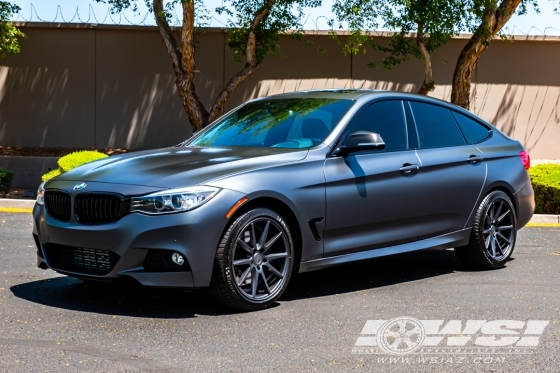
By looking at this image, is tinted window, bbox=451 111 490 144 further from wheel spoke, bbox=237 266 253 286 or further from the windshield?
wheel spoke, bbox=237 266 253 286

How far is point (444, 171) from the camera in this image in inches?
317

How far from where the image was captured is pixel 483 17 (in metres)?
17.6

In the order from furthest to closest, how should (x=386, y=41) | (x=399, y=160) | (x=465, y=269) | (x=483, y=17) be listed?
(x=386, y=41)
(x=483, y=17)
(x=465, y=269)
(x=399, y=160)

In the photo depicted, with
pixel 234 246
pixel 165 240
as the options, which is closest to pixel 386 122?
pixel 234 246

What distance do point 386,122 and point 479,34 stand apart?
10.5 meters

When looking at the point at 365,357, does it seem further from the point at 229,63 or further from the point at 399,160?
the point at 229,63

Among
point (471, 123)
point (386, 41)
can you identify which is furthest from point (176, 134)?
point (471, 123)

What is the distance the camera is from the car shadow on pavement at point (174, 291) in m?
6.69

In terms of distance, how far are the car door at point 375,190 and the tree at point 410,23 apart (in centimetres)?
881

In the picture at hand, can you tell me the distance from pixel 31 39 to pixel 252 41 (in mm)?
5423

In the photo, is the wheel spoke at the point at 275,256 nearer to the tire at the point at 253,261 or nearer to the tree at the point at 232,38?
the tire at the point at 253,261

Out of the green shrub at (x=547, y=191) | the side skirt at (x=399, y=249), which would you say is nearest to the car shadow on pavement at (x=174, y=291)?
the side skirt at (x=399, y=249)

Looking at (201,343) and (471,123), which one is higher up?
(471,123)

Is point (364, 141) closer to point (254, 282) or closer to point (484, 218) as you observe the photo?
point (254, 282)
